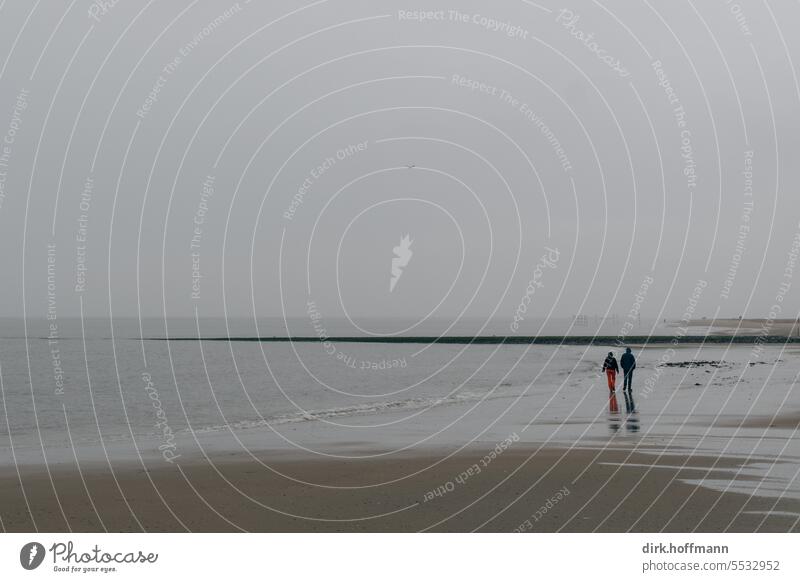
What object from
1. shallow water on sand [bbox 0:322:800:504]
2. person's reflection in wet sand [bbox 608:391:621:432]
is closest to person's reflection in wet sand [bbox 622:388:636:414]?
shallow water on sand [bbox 0:322:800:504]

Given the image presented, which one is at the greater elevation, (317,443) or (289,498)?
(317,443)

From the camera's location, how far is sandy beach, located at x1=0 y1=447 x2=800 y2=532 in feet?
36.5

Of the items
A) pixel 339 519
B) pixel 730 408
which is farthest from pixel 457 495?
pixel 730 408

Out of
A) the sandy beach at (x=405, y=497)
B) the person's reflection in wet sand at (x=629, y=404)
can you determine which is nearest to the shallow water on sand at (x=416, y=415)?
the person's reflection in wet sand at (x=629, y=404)

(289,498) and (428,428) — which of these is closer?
(289,498)

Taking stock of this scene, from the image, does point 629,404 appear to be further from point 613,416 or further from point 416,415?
point 416,415

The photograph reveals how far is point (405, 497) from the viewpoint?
13141 millimetres

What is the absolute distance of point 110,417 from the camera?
1289 inches

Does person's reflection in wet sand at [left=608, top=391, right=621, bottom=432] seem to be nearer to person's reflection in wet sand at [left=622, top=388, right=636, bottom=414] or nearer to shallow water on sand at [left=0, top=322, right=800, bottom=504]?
shallow water on sand at [left=0, top=322, right=800, bottom=504]

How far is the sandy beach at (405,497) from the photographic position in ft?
36.5

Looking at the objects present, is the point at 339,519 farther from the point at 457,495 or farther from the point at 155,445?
the point at 155,445

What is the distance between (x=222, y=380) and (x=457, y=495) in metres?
43.9

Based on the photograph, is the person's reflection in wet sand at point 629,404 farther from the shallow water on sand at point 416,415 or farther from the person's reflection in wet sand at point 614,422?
the person's reflection in wet sand at point 614,422
